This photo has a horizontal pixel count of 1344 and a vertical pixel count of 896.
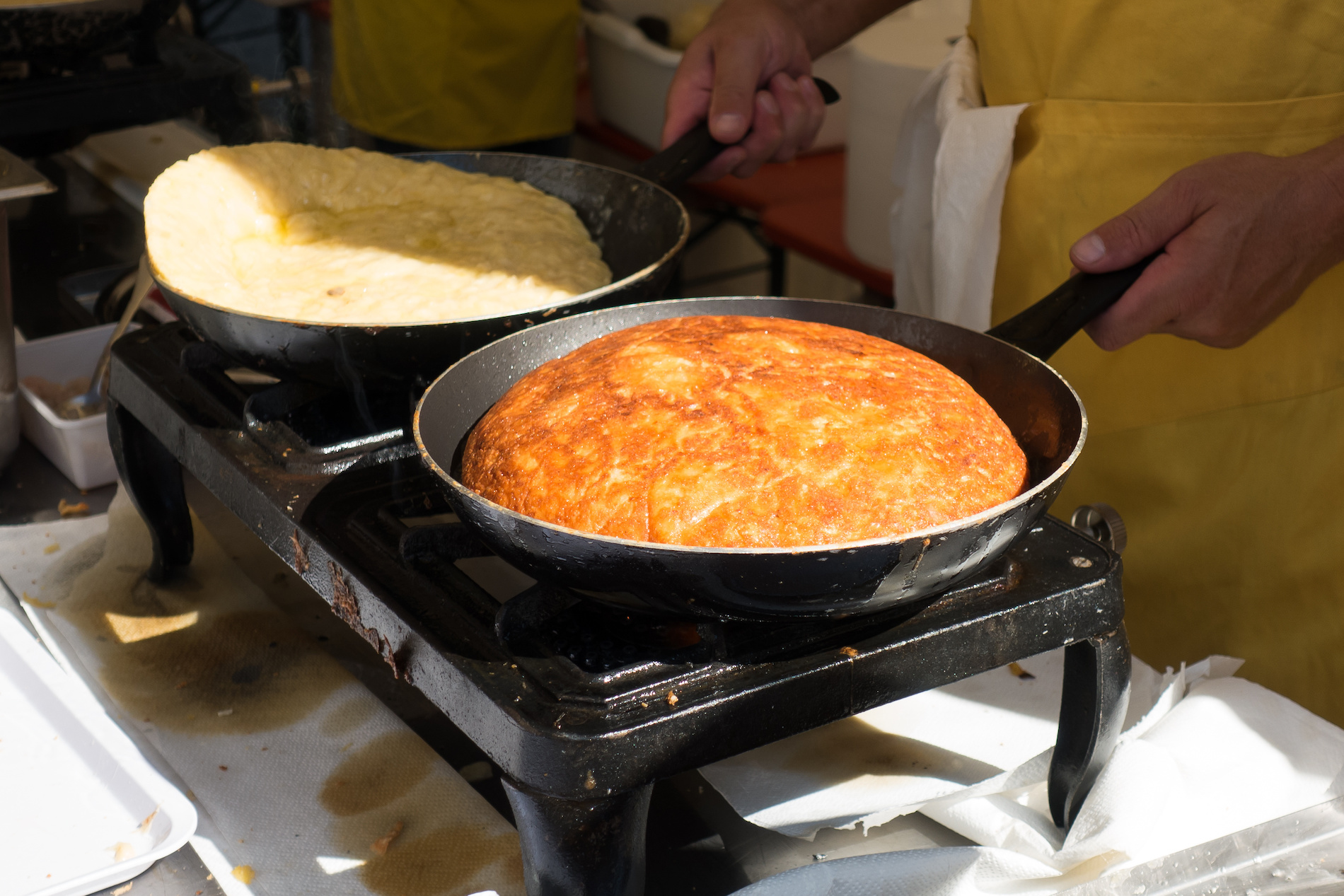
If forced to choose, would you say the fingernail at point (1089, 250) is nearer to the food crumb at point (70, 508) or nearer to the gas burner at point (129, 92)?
the food crumb at point (70, 508)

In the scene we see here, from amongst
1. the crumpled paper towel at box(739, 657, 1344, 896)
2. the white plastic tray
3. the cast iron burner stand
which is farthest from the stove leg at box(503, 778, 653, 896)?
the white plastic tray

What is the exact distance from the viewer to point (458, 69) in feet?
10.2

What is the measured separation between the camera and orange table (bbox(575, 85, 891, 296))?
308 centimetres

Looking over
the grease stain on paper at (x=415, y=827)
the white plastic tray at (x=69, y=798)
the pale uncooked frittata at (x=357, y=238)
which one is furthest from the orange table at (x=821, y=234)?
the white plastic tray at (x=69, y=798)

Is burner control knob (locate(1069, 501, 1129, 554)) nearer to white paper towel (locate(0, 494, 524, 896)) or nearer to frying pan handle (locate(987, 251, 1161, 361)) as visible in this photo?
frying pan handle (locate(987, 251, 1161, 361))

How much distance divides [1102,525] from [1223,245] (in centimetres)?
36

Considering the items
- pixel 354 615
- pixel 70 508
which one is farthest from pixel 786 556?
pixel 70 508

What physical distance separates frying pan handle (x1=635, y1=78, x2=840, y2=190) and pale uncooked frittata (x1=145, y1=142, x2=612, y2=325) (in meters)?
0.13

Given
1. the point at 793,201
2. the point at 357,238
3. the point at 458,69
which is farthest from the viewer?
the point at 793,201

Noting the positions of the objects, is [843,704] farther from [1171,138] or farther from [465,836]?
[1171,138]

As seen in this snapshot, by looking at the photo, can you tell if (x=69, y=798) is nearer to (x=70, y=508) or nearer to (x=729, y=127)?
(x=70, y=508)

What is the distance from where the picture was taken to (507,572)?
4.59 feet

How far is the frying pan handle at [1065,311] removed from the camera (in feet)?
3.83

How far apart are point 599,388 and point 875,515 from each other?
288 mm
